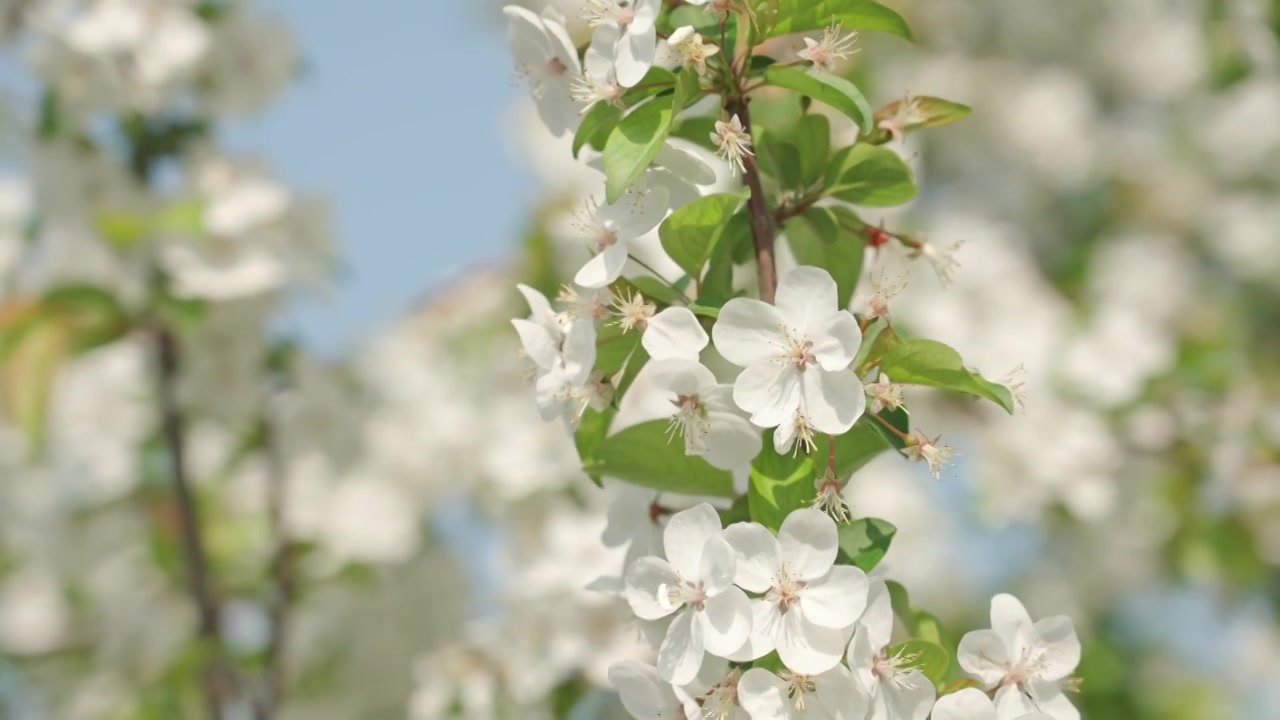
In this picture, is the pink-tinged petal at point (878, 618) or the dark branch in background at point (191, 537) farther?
the dark branch in background at point (191, 537)

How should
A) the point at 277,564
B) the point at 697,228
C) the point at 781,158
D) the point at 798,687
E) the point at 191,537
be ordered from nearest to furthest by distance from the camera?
the point at 798,687
the point at 697,228
the point at 781,158
the point at 191,537
the point at 277,564

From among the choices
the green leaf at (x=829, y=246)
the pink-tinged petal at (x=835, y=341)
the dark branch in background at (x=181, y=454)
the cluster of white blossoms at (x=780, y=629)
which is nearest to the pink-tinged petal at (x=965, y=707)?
the cluster of white blossoms at (x=780, y=629)

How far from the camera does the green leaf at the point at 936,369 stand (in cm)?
87

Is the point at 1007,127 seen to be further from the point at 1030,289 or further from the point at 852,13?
the point at 852,13

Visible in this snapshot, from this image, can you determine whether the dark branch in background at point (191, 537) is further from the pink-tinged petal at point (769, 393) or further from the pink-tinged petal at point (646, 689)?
the pink-tinged petal at point (769, 393)

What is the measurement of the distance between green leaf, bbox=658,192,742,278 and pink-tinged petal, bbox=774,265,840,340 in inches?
2.5

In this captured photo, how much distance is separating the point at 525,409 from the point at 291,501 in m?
0.54

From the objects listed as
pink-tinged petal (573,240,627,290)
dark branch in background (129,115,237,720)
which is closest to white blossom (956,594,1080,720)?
pink-tinged petal (573,240,627,290)

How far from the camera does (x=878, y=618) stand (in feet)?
2.76

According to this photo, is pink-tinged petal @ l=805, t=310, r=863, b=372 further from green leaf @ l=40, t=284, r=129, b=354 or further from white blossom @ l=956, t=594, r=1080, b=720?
green leaf @ l=40, t=284, r=129, b=354

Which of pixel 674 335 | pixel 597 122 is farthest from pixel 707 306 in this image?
pixel 597 122

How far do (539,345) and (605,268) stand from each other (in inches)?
2.9

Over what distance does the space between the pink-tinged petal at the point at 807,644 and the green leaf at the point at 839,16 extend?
1.29 ft

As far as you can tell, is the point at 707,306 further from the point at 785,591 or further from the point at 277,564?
the point at 277,564
